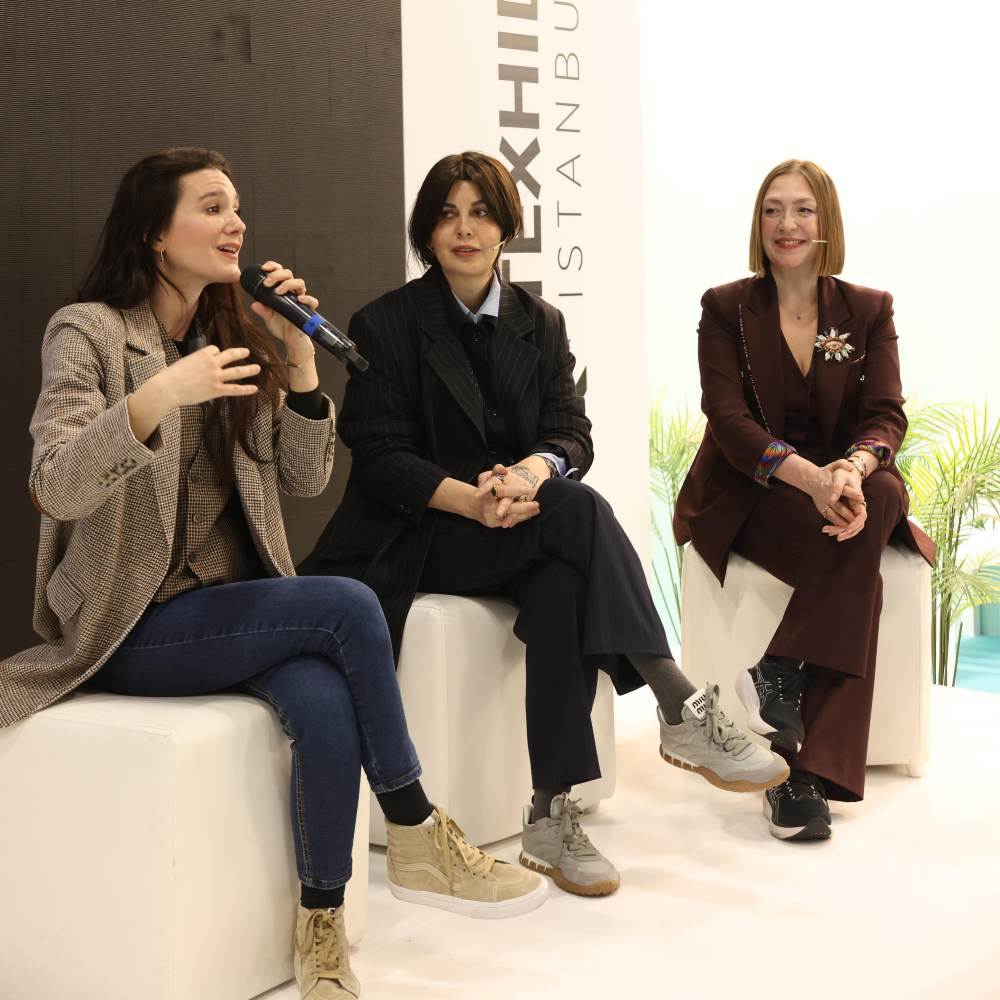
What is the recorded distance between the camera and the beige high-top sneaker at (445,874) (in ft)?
8.03

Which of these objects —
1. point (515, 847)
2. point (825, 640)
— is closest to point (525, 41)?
point (825, 640)

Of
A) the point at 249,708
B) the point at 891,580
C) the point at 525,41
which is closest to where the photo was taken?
the point at 249,708

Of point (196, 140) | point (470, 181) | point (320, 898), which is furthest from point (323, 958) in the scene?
point (196, 140)

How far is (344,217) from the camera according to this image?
3658 millimetres

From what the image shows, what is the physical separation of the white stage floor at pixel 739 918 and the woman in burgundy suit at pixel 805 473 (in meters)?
0.18

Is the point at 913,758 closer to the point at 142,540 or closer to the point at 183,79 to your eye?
the point at 142,540

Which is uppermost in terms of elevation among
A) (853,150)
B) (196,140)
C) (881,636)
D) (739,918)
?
(853,150)

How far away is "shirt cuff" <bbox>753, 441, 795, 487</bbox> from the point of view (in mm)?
3293

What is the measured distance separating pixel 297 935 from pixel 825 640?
4.65ft

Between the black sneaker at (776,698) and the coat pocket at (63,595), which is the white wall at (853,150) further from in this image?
the coat pocket at (63,595)

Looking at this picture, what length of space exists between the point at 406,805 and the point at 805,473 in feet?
4.37

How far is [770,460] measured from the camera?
10.8 feet

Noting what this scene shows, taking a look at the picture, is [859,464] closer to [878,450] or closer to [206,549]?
[878,450]

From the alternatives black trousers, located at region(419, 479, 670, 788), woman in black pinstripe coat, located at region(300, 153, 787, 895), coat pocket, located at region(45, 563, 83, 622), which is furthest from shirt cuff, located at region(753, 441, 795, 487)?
coat pocket, located at region(45, 563, 83, 622)
